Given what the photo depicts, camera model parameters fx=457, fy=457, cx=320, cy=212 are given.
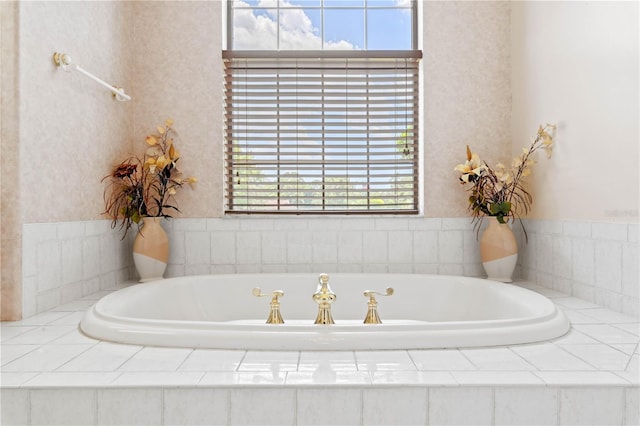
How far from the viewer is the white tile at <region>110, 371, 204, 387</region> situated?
1.09m

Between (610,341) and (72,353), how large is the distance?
1.62 meters

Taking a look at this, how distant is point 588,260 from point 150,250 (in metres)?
2.11

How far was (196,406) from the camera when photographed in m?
1.08

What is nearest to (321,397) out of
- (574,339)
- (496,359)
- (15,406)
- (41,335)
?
(496,359)

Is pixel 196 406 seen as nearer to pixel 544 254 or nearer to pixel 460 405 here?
pixel 460 405

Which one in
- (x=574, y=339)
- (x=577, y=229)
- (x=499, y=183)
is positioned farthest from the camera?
(x=499, y=183)

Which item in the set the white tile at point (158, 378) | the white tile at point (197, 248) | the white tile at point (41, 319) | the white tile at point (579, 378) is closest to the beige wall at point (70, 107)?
the white tile at point (41, 319)

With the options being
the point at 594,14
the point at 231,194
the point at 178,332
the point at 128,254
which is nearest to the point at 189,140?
the point at 231,194

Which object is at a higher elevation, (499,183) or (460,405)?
(499,183)

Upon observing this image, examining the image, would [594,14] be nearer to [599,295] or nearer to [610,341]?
[599,295]

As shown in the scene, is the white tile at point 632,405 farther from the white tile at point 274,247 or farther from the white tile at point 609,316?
the white tile at point 274,247

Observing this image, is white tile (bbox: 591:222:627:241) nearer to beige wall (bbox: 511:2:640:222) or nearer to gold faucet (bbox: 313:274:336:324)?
beige wall (bbox: 511:2:640:222)

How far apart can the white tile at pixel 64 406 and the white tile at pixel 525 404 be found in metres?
0.96

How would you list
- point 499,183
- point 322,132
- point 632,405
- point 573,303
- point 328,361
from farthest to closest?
1. point 322,132
2. point 499,183
3. point 573,303
4. point 328,361
5. point 632,405
